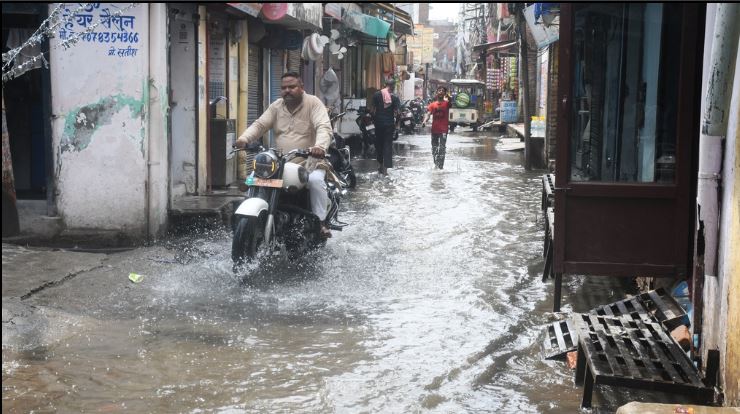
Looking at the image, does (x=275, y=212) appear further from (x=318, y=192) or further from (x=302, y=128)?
(x=302, y=128)

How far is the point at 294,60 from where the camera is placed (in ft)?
63.9

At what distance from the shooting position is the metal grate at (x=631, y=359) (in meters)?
4.25

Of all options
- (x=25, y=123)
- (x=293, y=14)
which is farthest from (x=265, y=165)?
(x=293, y=14)

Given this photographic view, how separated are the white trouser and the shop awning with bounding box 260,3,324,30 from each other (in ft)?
18.3

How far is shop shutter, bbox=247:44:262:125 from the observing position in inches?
610

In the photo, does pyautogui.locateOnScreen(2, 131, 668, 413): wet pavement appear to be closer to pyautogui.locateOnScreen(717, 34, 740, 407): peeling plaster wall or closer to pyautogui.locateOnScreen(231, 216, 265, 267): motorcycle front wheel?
pyautogui.locateOnScreen(231, 216, 265, 267): motorcycle front wheel

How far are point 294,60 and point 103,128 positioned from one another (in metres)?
11.0

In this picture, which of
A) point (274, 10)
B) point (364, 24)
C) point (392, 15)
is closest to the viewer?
point (274, 10)

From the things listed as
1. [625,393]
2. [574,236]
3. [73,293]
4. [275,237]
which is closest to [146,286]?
[73,293]

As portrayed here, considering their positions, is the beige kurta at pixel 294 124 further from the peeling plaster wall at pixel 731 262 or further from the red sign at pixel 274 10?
the red sign at pixel 274 10

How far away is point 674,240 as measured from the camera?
6117 mm

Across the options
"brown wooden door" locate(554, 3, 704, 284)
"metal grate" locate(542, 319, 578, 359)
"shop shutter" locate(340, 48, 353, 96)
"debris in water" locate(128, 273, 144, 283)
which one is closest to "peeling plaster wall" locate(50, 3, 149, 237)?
"debris in water" locate(128, 273, 144, 283)

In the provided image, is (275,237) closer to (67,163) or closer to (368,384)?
(67,163)

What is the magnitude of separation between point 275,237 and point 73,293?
176cm
